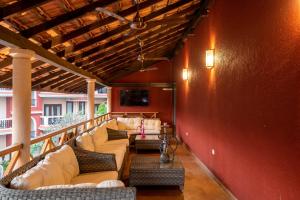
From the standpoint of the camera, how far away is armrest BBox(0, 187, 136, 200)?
1896mm

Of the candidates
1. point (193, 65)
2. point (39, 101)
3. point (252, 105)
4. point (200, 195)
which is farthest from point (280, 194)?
point (39, 101)

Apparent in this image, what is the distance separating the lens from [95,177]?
3398 mm

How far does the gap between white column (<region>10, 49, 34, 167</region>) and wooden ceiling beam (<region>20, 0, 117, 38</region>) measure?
0.31 m

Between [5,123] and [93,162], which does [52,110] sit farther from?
[93,162]

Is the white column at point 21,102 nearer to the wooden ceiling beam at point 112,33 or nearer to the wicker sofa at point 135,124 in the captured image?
the wooden ceiling beam at point 112,33

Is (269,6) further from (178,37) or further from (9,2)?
(178,37)

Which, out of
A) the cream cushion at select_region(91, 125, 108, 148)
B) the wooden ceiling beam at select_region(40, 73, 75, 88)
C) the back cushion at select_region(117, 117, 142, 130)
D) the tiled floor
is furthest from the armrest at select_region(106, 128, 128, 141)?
the wooden ceiling beam at select_region(40, 73, 75, 88)

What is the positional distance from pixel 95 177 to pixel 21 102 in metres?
1.53

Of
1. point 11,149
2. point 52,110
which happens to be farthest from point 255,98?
point 52,110

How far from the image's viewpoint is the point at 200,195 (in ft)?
13.4

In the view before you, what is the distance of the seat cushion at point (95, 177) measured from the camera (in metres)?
3.25

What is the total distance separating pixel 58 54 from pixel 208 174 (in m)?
3.82

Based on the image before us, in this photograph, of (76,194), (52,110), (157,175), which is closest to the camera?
(76,194)

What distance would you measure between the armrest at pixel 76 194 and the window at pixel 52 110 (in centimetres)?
1594
